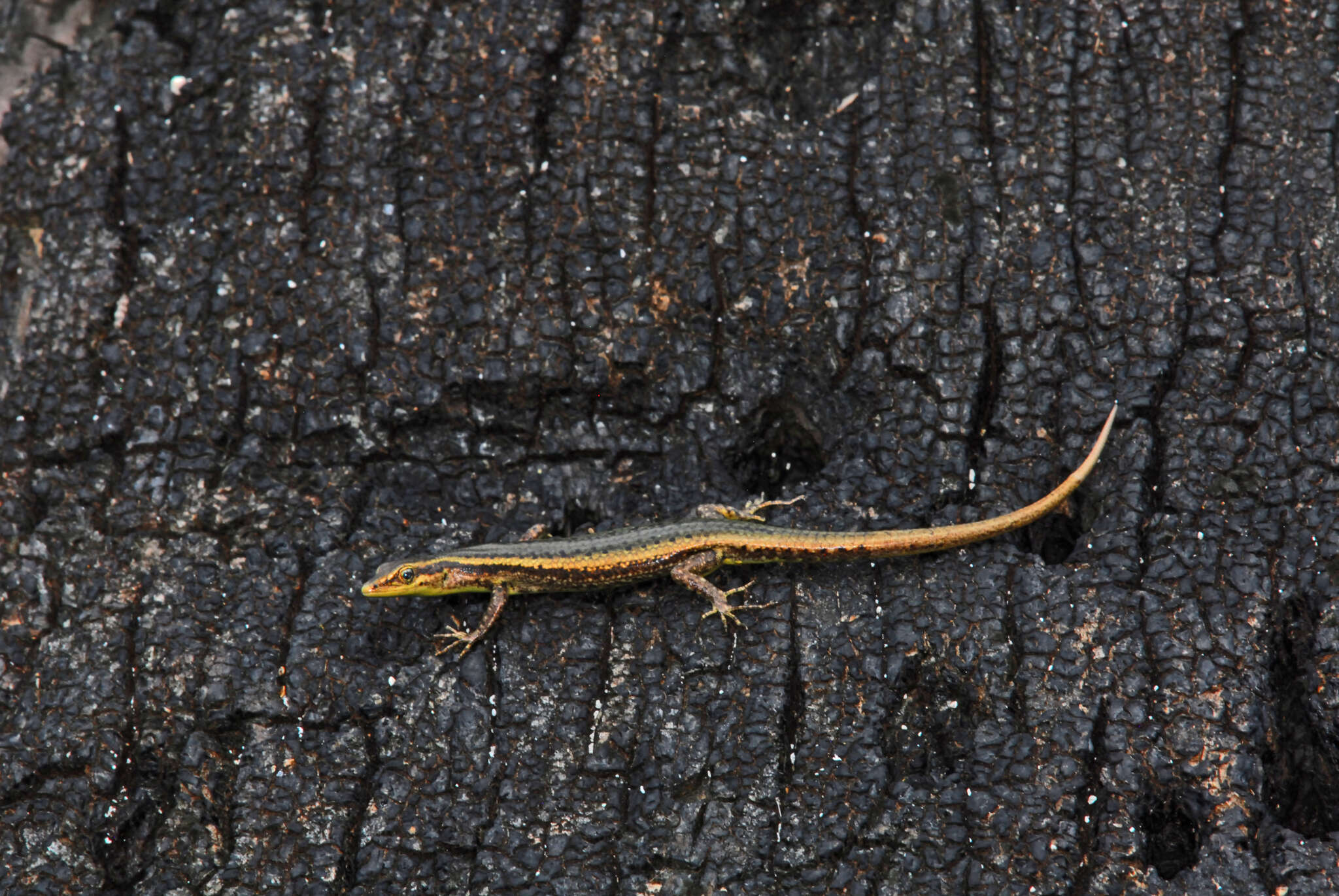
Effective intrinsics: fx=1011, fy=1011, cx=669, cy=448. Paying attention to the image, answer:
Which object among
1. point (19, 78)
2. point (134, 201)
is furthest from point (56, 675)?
point (19, 78)

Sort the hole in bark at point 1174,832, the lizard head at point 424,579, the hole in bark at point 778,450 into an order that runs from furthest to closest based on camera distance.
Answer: the hole in bark at point 778,450 → the lizard head at point 424,579 → the hole in bark at point 1174,832

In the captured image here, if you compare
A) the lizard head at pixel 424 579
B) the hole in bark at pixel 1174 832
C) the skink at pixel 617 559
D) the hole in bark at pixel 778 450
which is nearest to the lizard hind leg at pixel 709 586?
the skink at pixel 617 559

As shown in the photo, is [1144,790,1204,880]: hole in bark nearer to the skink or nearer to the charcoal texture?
the charcoal texture

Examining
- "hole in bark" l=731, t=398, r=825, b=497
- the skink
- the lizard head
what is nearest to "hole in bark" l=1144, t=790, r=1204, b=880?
the skink

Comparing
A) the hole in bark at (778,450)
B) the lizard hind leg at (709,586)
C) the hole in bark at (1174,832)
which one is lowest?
the hole in bark at (1174,832)

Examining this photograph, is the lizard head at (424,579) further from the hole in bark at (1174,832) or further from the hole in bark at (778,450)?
the hole in bark at (1174,832)

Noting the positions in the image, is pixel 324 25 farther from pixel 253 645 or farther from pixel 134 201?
pixel 253 645

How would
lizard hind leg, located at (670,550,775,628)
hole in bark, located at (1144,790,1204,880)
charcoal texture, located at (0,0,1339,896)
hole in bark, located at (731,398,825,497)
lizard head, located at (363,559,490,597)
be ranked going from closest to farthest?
hole in bark, located at (1144,790,1204,880), charcoal texture, located at (0,0,1339,896), lizard hind leg, located at (670,550,775,628), lizard head, located at (363,559,490,597), hole in bark, located at (731,398,825,497)

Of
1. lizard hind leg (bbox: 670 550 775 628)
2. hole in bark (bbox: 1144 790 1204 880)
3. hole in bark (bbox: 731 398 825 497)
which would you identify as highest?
hole in bark (bbox: 731 398 825 497)
